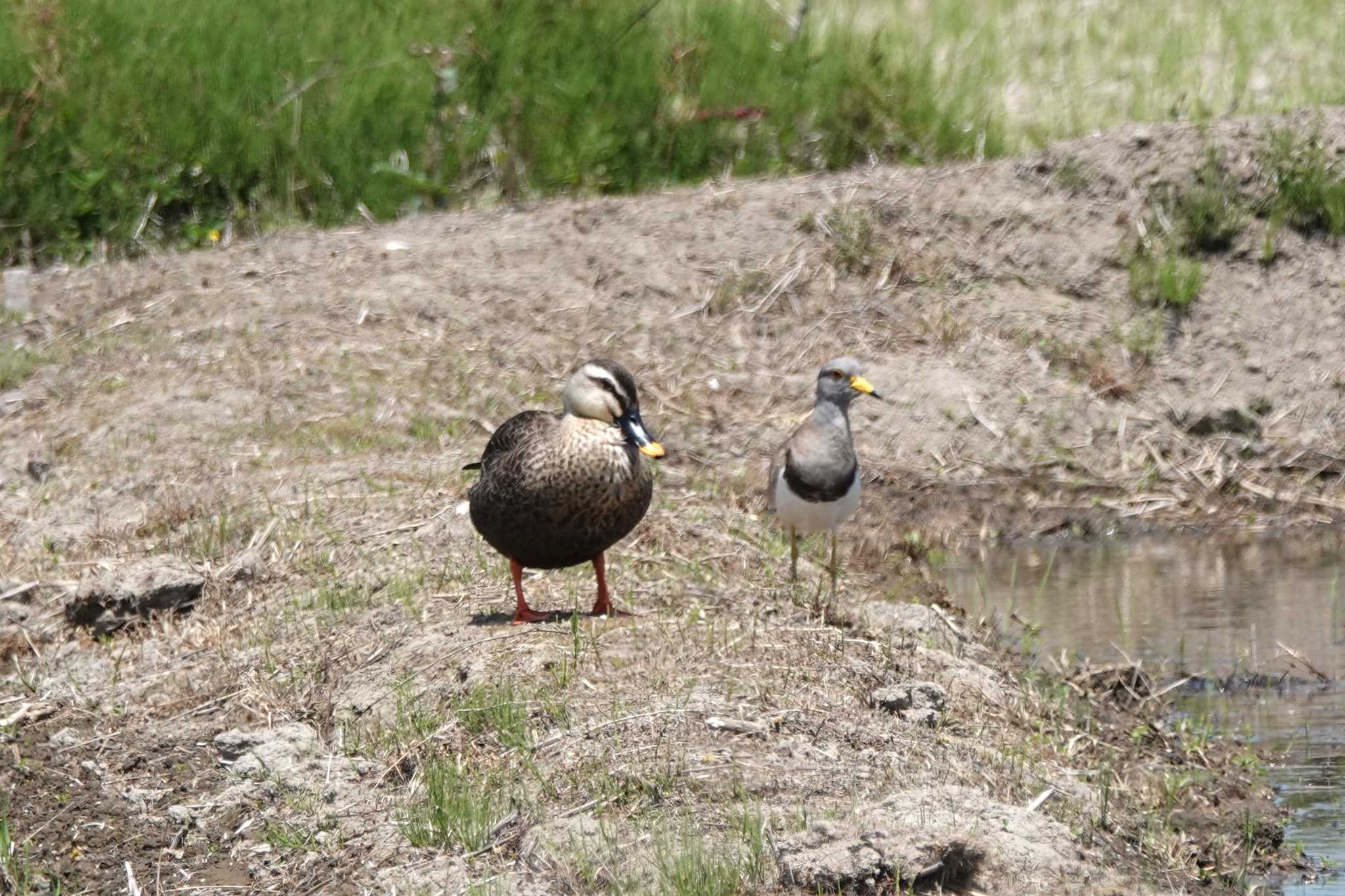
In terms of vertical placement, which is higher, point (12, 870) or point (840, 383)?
point (840, 383)

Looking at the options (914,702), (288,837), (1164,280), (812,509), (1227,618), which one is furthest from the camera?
(1164,280)

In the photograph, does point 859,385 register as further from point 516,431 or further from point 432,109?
point 432,109

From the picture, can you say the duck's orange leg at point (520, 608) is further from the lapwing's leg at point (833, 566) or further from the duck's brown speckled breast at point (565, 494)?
the lapwing's leg at point (833, 566)

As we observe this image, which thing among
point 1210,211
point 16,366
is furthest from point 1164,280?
point 16,366

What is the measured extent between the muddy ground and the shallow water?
0.24 meters

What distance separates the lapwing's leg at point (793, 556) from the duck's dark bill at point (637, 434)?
145 centimetres

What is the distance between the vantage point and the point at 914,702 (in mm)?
6758

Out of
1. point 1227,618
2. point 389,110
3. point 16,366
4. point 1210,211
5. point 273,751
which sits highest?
point 389,110

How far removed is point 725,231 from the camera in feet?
43.1

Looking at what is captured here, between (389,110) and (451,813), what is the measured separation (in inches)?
349

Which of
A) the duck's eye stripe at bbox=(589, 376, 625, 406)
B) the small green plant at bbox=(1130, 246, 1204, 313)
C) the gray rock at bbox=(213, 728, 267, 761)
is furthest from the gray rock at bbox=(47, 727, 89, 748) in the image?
the small green plant at bbox=(1130, 246, 1204, 313)

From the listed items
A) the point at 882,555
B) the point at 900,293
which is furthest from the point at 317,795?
the point at 900,293

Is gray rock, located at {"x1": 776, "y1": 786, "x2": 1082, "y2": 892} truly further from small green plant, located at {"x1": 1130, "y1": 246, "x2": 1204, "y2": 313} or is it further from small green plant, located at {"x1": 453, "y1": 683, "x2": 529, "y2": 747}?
small green plant, located at {"x1": 1130, "y1": 246, "x2": 1204, "y2": 313}

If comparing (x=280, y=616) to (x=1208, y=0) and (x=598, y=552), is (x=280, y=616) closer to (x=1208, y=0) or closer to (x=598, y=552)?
(x=598, y=552)
